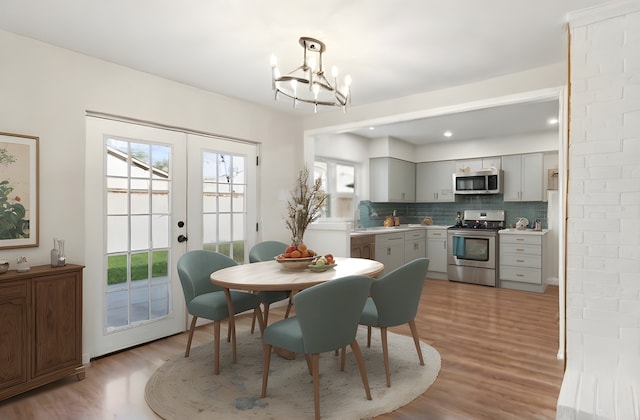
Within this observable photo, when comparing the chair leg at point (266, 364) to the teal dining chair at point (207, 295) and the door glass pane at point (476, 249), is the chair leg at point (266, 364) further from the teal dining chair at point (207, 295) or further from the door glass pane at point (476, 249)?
the door glass pane at point (476, 249)

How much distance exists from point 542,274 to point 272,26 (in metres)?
5.12

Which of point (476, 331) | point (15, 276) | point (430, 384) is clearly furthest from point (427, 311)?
point (15, 276)

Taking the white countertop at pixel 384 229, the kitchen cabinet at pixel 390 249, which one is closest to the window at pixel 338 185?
the white countertop at pixel 384 229

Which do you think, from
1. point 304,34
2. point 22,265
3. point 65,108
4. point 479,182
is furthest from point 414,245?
point 22,265

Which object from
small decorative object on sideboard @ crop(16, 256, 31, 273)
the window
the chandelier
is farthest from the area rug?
the window

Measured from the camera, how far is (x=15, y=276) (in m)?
2.40

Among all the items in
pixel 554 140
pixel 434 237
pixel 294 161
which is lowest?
pixel 434 237

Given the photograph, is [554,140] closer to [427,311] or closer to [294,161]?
[427,311]

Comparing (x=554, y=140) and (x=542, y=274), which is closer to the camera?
(x=542, y=274)

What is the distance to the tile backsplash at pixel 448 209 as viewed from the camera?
6.33 m

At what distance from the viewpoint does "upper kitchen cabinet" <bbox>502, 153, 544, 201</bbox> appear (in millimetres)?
6055

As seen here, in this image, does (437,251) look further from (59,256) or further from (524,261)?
(59,256)

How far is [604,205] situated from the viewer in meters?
2.38

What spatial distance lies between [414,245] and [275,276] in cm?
435
